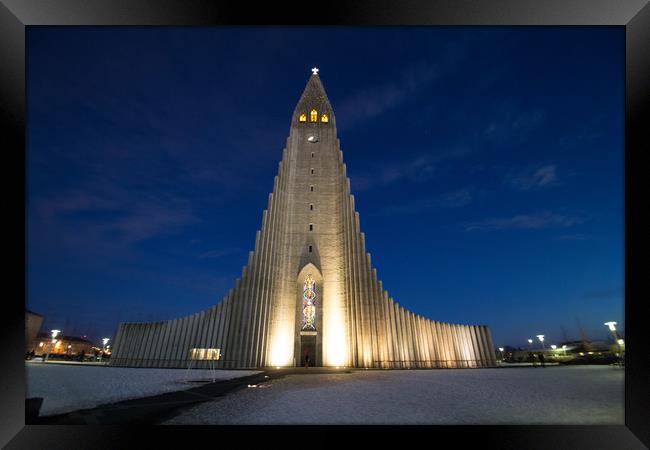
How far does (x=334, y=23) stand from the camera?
19.0 feet

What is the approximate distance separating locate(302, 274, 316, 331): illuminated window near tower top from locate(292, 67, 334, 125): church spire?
11.5 metres

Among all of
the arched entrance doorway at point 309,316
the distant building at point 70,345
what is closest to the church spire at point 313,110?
the arched entrance doorway at point 309,316

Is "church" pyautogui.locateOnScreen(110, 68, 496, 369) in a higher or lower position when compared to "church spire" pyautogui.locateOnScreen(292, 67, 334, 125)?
lower

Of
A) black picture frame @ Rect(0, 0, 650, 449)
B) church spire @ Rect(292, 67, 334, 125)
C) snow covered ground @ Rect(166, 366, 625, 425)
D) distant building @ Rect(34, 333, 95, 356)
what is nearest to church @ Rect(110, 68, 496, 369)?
church spire @ Rect(292, 67, 334, 125)

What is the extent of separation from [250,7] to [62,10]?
291 cm

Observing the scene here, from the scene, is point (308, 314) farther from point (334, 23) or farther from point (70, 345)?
point (70, 345)

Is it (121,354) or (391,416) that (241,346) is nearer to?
(121,354)

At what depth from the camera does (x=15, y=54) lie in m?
5.63

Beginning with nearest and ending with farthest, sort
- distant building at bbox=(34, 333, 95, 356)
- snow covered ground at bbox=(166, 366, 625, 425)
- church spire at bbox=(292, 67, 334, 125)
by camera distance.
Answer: snow covered ground at bbox=(166, 366, 625, 425), church spire at bbox=(292, 67, 334, 125), distant building at bbox=(34, 333, 95, 356)

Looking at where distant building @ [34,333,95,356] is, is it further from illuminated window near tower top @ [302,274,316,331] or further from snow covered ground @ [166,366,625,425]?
snow covered ground @ [166,366,625,425]

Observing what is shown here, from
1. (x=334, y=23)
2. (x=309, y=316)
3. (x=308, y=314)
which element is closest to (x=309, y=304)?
(x=308, y=314)

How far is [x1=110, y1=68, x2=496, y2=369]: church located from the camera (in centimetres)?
2127

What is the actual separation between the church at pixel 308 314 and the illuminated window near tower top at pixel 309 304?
0.06m

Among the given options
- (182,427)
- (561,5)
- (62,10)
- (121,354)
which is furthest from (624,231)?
(121,354)
